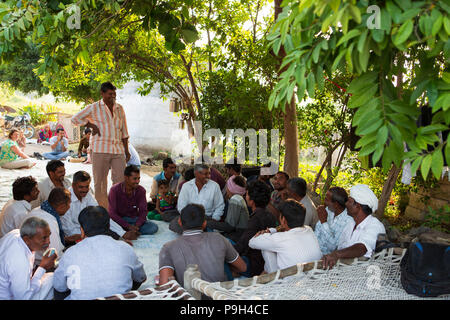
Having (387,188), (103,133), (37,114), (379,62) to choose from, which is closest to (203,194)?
(103,133)

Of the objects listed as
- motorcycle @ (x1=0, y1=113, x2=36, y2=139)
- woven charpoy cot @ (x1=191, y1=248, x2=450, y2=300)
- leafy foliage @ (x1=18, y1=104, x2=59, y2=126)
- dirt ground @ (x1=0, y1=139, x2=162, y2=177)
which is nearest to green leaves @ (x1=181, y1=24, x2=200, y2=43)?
woven charpoy cot @ (x1=191, y1=248, x2=450, y2=300)

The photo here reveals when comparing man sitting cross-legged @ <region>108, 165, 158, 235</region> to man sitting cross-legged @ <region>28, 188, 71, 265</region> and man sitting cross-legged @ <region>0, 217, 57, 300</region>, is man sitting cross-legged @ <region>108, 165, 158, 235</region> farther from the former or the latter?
man sitting cross-legged @ <region>0, 217, 57, 300</region>

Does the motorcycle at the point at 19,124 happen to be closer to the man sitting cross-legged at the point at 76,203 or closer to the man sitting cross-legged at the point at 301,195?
the man sitting cross-legged at the point at 76,203

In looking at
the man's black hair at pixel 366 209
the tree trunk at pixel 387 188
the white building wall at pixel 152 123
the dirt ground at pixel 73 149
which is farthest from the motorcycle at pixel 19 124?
the man's black hair at pixel 366 209

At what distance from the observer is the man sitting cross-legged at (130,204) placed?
5.16 m

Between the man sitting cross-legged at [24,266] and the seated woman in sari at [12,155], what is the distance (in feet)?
28.2

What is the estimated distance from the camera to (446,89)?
186 centimetres

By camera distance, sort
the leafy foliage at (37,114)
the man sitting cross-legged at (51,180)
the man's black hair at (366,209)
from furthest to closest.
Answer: the leafy foliage at (37,114) < the man sitting cross-legged at (51,180) < the man's black hair at (366,209)

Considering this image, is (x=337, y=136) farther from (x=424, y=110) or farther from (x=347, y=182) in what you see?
(x=424, y=110)

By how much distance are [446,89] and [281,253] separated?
1.91m

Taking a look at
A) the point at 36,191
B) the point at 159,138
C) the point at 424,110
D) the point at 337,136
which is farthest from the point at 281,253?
the point at 159,138

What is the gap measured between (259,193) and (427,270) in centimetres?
174

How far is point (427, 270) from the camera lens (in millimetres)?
2709

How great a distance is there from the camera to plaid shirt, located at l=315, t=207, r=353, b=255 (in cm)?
398
